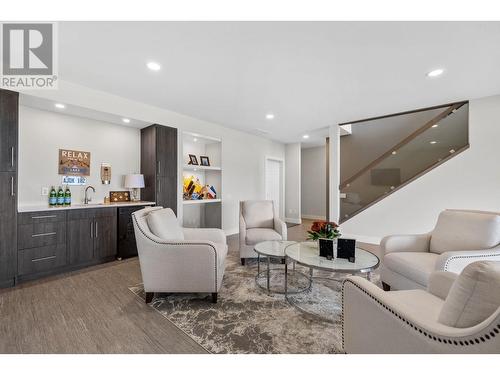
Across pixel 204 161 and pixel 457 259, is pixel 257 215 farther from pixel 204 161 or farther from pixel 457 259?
pixel 457 259

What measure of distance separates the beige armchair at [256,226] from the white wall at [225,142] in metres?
1.43

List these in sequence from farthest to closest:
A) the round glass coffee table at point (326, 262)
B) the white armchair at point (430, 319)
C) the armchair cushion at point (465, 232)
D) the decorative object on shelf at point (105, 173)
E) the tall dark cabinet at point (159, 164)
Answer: the tall dark cabinet at point (159, 164)
the decorative object on shelf at point (105, 173)
the armchair cushion at point (465, 232)
the round glass coffee table at point (326, 262)
the white armchair at point (430, 319)

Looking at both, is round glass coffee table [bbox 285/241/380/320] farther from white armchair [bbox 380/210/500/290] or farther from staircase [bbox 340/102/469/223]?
staircase [bbox 340/102/469/223]

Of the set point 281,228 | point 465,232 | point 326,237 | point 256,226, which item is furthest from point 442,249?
point 256,226

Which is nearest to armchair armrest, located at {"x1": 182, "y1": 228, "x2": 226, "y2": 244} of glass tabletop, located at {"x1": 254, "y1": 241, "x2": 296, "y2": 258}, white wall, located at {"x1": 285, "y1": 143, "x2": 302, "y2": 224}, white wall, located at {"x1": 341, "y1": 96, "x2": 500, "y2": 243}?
glass tabletop, located at {"x1": 254, "y1": 241, "x2": 296, "y2": 258}

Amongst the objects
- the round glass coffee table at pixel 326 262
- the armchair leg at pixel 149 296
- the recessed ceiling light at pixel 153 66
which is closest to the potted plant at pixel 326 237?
the round glass coffee table at pixel 326 262

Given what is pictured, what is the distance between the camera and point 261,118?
14.0 ft

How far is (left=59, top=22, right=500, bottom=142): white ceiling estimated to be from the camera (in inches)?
73.1

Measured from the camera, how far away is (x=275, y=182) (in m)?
6.60

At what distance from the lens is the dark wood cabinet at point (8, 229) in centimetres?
239

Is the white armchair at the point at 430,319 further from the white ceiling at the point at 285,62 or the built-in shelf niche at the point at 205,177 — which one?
the built-in shelf niche at the point at 205,177

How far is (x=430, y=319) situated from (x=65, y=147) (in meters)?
4.38
